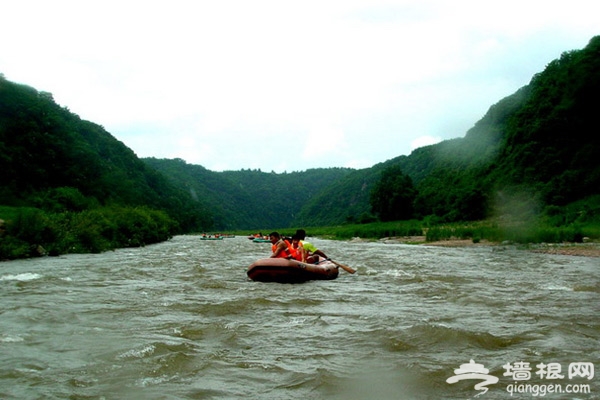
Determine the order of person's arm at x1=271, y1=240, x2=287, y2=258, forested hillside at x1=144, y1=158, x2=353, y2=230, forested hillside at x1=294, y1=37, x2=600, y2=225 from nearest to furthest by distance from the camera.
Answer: person's arm at x1=271, y1=240, x2=287, y2=258, forested hillside at x1=294, y1=37, x2=600, y2=225, forested hillside at x1=144, y1=158, x2=353, y2=230

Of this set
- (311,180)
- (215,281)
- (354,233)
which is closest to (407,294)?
(215,281)

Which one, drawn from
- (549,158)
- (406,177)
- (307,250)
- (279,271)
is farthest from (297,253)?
(406,177)

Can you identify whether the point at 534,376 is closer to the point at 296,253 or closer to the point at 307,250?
the point at 296,253

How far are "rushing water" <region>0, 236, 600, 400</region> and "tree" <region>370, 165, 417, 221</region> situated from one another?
62785 millimetres

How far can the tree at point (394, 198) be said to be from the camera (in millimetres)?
73375

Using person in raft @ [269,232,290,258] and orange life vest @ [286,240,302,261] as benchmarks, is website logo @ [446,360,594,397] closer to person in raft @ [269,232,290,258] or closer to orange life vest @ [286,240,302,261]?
person in raft @ [269,232,290,258]

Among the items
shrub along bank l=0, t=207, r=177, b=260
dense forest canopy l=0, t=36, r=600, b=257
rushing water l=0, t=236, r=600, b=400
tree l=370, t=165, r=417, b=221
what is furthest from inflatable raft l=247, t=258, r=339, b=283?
tree l=370, t=165, r=417, b=221

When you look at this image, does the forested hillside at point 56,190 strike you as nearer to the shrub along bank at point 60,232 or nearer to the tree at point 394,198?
the shrub along bank at point 60,232

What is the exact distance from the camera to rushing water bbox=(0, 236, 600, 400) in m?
4.14

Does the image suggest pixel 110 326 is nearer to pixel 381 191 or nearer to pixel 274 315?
pixel 274 315

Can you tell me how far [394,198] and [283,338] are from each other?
2711 inches

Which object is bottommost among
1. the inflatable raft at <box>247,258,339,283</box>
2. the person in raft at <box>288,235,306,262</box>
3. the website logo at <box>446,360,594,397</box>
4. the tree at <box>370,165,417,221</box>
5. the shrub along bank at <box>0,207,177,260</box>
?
the website logo at <box>446,360,594,397</box>

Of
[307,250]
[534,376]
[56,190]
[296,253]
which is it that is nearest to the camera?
[534,376]

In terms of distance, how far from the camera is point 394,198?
73.4 meters
